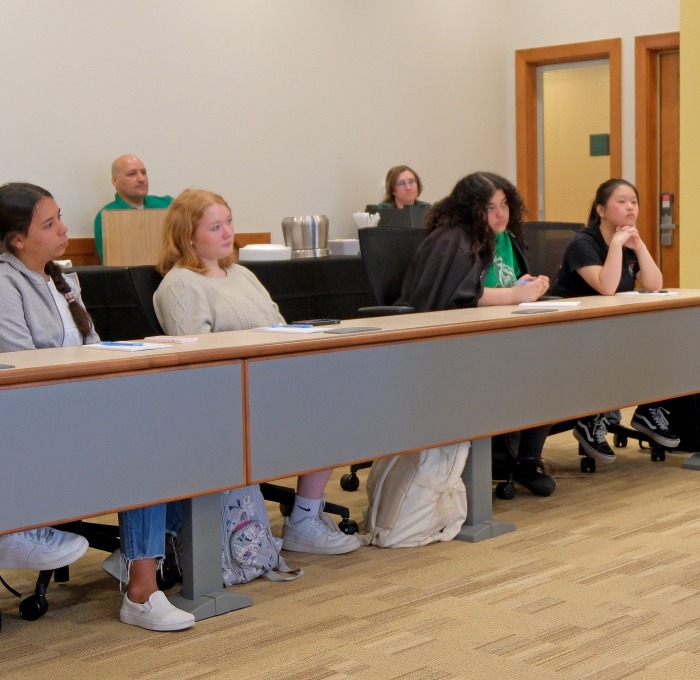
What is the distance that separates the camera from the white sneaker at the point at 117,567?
262cm

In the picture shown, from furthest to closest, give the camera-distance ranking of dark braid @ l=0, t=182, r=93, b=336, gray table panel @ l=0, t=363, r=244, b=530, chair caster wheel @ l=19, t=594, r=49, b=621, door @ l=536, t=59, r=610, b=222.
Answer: door @ l=536, t=59, r=610, b=222, dark braid @ l=0, t=182, r=93, b=336, chair caster wheel @ l=19, t=594, r=49, b=621, gray table panel @ l=0, t=363, r=244, b=530

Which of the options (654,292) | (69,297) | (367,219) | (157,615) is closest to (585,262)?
(654,292)

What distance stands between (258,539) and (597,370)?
125cm

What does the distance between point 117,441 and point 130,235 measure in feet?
11.2

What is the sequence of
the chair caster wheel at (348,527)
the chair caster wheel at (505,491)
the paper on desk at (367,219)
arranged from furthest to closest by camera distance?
the paper on desk at (367,219) → the chair caster wheel at (505,491) → the chair caster wheel at (348,527)

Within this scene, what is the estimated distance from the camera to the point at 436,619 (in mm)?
2547

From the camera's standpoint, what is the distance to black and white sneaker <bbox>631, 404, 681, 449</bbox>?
4.28 meters

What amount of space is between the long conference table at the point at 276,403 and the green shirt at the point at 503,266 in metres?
0.36

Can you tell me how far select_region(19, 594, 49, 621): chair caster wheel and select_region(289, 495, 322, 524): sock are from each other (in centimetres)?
80

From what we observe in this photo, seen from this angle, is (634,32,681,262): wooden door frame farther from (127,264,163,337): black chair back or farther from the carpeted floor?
(127,264,163,337): black chair back

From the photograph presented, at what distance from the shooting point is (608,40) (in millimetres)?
7770

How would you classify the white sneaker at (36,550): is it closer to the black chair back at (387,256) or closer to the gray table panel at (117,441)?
the gray table panel at (117,441)

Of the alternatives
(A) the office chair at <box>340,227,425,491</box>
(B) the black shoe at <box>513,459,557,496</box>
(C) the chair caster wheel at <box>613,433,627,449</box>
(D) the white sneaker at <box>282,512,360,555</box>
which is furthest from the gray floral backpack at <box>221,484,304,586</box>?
(C) the chair caster wheel at <box>613,433,627,449</box>

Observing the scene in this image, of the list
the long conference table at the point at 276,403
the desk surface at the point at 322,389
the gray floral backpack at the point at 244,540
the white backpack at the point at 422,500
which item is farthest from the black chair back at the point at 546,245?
the gray floral backpack at the point at 244,540
